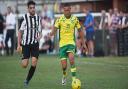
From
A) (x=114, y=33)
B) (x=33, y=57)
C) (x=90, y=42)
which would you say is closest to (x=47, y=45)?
(x=90, y=42)

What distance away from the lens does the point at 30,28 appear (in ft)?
52.4

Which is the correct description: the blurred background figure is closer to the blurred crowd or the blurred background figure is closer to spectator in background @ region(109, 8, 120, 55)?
the blurred crowd

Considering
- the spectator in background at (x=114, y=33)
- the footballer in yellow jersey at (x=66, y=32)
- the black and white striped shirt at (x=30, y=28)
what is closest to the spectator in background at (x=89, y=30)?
the spectator in background at (x=114, y=33)

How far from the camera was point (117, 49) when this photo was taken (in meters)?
28.8

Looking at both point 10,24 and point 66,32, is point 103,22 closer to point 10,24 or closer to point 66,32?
point 10,24

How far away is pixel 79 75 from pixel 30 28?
3645 millimetres

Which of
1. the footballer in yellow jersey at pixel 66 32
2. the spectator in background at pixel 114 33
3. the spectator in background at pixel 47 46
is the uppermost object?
the footballer in yellow jersey at pixel 66 32

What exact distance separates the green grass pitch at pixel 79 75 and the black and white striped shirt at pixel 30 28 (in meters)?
1.24

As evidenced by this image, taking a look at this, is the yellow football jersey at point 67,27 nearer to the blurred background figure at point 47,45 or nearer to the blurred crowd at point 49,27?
the blurred crowd at point 49,27

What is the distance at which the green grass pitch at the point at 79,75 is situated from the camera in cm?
1580

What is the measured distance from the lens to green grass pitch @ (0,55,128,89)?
15805 millimetres

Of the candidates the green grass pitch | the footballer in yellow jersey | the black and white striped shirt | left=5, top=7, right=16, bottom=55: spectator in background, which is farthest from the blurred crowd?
the black and white striped shirt

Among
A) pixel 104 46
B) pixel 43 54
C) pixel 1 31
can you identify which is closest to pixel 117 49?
pixel 104 46

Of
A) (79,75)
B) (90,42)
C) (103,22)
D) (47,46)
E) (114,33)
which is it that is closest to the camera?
(79,75)
